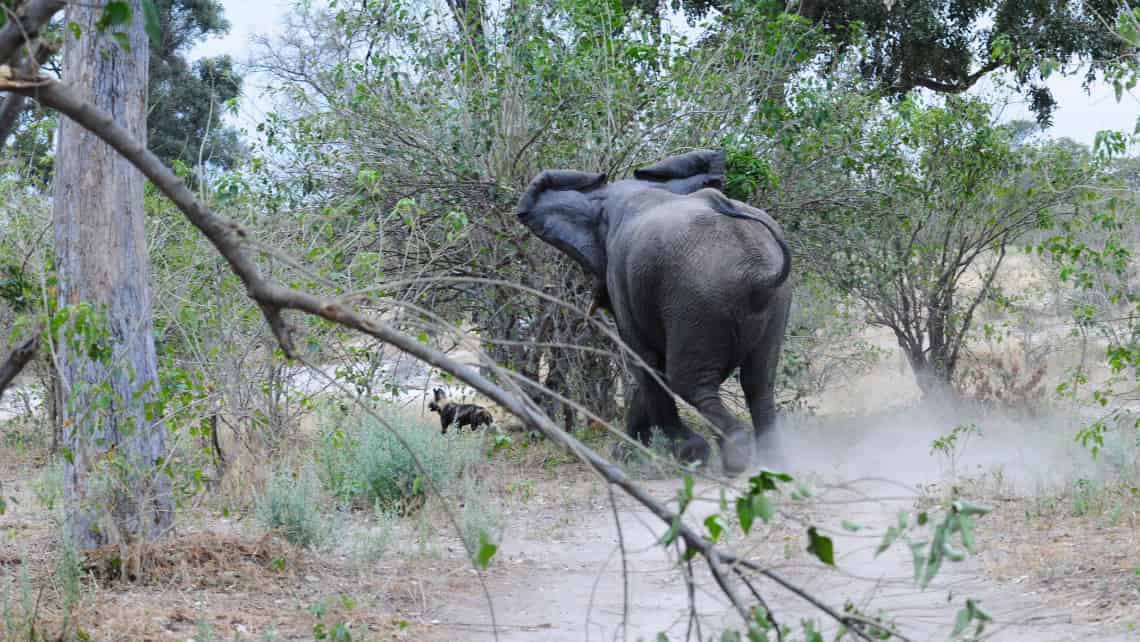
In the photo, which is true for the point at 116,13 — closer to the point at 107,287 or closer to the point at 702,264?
the point at 107,287

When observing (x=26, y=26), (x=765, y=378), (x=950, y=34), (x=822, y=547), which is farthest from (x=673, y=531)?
(x=950, y=34)

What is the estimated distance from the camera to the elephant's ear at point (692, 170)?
952 cm

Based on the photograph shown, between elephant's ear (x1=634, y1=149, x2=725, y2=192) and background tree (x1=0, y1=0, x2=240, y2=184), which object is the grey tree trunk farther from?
background tree (x1=0, y1=0, x2=240, y2=184)

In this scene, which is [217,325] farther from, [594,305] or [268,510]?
[594,305]

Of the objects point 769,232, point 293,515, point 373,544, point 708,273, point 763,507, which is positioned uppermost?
point 769,232

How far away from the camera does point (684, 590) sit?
19.7 feet

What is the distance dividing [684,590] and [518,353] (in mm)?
5494

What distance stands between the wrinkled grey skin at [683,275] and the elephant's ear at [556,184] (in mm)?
10

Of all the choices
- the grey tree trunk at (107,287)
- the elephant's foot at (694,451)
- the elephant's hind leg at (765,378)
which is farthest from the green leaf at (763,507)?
the elephant's foot at (694,451)

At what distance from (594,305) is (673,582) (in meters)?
3.70

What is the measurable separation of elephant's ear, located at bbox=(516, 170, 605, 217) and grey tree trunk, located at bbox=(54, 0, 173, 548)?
12.5ft

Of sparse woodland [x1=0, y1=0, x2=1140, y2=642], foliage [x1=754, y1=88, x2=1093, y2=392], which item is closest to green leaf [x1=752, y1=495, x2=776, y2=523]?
sparse woodland [x1=0, y1=0, x2=1140, y2=642]

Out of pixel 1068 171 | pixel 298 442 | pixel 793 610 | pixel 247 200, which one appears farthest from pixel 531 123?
pixel 793 610

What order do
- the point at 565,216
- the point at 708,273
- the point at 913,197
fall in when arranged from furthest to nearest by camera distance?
the point at 913,197 < the point at 565,216 < the point at 708,273
